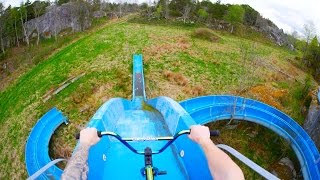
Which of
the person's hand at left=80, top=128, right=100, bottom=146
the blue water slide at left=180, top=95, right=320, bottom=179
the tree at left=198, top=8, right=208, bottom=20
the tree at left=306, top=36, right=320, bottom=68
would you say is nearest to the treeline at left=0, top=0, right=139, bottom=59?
the tree at left=198, top=8, right=208, bottom=20

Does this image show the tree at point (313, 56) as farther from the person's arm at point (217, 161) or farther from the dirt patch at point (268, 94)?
the person's arm at point (217, 161)

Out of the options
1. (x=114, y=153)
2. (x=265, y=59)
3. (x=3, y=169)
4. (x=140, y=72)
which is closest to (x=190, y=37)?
(x=265, y=59)

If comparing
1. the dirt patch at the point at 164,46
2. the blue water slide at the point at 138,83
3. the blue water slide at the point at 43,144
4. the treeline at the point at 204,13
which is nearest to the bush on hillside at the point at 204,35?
the dirt patch at the point at 164,46

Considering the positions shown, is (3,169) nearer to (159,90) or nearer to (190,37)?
(159,90)

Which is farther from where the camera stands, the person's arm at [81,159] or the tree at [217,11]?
the tree at [217,11]

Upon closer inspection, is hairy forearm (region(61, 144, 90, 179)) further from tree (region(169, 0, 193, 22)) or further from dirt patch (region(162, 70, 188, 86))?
tree (region(169, 0, 193, 22))

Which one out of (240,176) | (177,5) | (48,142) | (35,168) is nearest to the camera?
(240,176)
